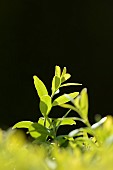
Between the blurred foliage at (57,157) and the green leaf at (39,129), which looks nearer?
the blurred foliage at (57,157)

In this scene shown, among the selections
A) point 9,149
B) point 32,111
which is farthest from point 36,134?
point 32,111

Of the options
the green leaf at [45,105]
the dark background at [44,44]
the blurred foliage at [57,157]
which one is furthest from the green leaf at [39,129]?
the dark background at [44,44]

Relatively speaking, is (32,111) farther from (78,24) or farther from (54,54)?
(78,24)

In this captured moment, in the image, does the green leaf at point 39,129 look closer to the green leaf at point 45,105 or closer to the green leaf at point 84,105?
the green leaf at point 45,105

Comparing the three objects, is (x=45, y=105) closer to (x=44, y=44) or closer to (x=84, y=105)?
(x=84, y=105)

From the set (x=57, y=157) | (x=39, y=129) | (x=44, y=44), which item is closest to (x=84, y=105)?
(x=57, y=157)
